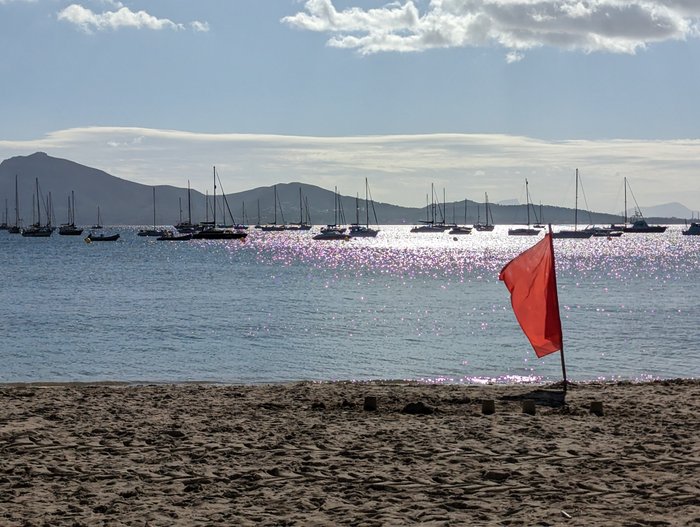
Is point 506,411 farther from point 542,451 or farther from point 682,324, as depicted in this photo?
point 682,324

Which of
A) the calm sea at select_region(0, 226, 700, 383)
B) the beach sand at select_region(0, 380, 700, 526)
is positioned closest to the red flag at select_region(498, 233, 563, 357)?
the beach sand at select_region(0, 380, 700, 526)

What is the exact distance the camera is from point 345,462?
505 inches

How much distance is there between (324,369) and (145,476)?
1693 centimetres

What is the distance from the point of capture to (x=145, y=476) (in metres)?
12.0

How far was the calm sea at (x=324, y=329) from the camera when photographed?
93.6 feet

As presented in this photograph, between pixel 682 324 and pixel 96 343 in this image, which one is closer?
pixel 96 343

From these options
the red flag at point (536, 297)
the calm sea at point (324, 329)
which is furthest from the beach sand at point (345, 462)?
the calm sea at point (324, 329)

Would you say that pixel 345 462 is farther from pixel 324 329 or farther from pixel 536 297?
pixel 324 329

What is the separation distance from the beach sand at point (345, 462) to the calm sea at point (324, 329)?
9.17 metres

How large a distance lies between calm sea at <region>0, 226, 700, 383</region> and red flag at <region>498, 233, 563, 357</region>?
6.42 meters

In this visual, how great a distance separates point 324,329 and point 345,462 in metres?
28.6

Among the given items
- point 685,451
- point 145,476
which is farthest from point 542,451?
point 145,476

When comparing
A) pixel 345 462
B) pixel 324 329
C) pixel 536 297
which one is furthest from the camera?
pixel 324 329

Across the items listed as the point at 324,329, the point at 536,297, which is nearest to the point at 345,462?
the point at 536,297
